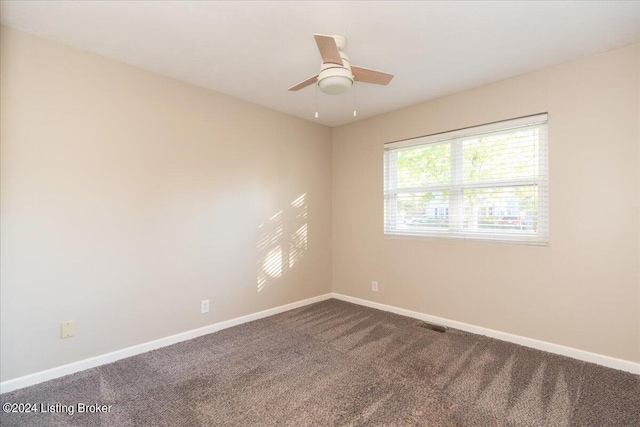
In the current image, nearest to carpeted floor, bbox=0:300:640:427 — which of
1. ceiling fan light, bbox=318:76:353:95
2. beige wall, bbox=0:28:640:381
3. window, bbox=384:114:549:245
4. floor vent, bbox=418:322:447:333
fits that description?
floor vent, bbox=418:322:447:333

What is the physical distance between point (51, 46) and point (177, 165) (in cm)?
120

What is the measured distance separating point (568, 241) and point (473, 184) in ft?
3.05

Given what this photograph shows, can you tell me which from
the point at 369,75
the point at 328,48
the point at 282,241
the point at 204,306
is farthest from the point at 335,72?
the point at 204,306

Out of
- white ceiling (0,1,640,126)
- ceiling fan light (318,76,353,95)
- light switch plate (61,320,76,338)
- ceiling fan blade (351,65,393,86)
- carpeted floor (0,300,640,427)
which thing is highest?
white ceiling (0,1,640,126)

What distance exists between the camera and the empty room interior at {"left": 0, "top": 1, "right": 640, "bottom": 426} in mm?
2025

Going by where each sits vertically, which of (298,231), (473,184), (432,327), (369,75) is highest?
(369,75)

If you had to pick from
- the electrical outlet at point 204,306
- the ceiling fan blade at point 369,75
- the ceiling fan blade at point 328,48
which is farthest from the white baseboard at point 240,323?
the ceiling fan blade at point 328,48

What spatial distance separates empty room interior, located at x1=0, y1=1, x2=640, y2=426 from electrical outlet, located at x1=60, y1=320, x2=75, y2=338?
1 centimetres

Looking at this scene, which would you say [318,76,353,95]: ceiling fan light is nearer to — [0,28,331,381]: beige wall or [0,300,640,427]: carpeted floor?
[0,28,331,381]: beige wall

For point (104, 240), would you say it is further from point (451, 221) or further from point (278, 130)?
point (451, 221)

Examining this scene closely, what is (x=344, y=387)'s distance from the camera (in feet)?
7.14

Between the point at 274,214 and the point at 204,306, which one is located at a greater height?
the point at 274,214

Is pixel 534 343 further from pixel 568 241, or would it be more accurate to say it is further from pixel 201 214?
pixel 201 214

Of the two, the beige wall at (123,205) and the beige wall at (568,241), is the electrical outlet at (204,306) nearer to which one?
the beige wall at (123,205)
